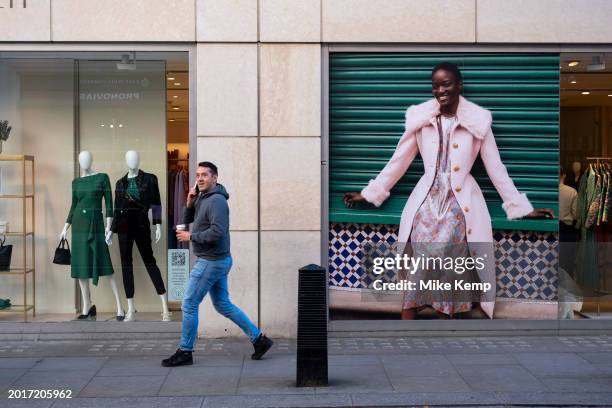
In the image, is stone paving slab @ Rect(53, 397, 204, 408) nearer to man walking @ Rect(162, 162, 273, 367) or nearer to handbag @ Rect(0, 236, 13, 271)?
man walking @ Rect(162, 162, 273, 367)

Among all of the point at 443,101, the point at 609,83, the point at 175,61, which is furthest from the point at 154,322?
the point at 609,83

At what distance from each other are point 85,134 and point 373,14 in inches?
153

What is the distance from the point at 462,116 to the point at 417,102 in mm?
574

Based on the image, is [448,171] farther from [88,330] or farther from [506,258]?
[88,330]

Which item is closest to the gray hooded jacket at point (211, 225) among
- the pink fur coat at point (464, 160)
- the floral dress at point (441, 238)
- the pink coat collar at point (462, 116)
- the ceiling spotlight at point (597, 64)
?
the pink fur coat at point (464, 160)

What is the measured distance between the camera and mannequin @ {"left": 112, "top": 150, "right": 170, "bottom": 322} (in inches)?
420

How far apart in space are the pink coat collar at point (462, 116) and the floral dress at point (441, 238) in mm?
132

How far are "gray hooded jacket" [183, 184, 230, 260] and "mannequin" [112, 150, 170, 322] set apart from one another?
7.05ft

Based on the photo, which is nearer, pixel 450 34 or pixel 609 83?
pixel 450 34

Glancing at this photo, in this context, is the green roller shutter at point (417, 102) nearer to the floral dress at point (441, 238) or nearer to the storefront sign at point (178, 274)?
the floral dress at point (441, 238)

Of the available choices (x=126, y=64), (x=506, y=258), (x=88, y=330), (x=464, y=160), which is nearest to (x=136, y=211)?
(x=88, y=330)

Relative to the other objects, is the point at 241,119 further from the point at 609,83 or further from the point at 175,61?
the point at 609,83

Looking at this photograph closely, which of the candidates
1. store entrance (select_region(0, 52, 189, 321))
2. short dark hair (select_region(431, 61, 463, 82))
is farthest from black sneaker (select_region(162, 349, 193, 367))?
short dark hair (select_region(431, 61, 463, 82))

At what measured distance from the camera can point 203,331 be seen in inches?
405
